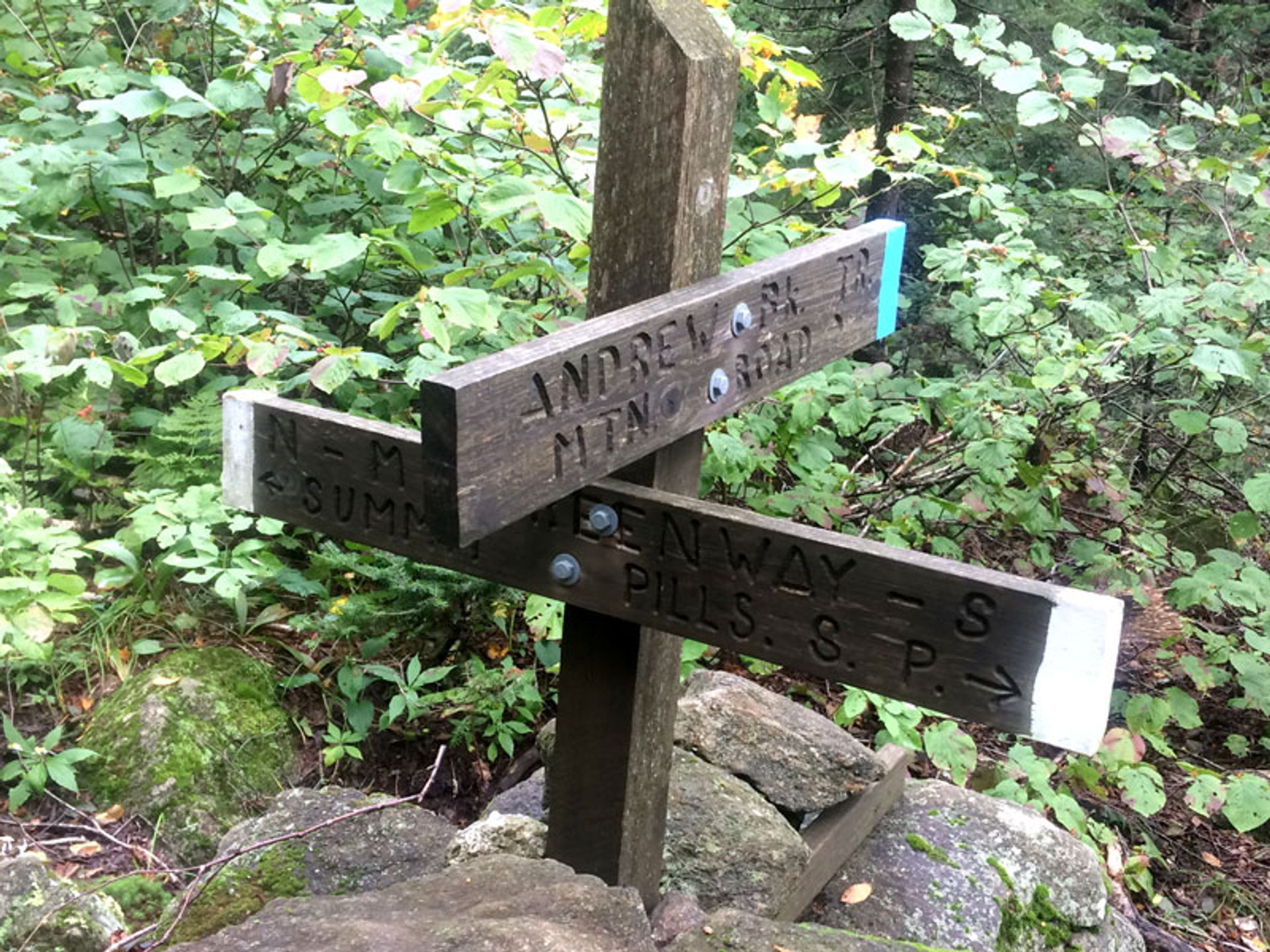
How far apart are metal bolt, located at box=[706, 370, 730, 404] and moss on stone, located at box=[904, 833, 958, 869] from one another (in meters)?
1.51

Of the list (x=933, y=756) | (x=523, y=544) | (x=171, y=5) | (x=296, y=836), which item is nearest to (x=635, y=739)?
(x=523, y=544)

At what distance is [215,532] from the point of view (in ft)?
11.9

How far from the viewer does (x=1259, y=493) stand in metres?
3.77

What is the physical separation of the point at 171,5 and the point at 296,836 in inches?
127

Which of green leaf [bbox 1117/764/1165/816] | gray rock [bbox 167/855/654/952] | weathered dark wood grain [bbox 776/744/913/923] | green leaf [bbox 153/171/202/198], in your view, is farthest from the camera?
green leaf [bbox 1117/764/1165/816]

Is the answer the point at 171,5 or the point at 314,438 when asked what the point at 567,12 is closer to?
the point at 171,5

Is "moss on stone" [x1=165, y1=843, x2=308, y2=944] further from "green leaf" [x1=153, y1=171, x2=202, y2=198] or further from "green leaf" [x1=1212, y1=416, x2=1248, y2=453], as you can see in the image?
"green leaf" [x1=1212, y1=416, x2=1248, y2=453]

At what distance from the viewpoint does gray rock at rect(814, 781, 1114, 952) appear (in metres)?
2.44

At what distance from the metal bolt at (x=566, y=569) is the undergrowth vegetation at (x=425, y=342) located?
3.79 feet

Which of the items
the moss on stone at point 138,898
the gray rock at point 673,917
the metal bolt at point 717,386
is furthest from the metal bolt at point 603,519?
the moss on stone at point 138,898

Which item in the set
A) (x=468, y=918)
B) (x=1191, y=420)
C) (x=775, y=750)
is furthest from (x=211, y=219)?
(x=1191, y=420)

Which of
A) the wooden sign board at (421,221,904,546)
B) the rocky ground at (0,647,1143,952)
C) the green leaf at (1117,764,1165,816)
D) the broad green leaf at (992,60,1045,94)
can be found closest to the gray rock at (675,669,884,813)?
the rocky ground at (0,647,1143,952)

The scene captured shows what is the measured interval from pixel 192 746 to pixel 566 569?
2.07m

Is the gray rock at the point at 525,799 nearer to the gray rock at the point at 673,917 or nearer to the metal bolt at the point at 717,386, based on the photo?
the gray rock at the point at 673,917
